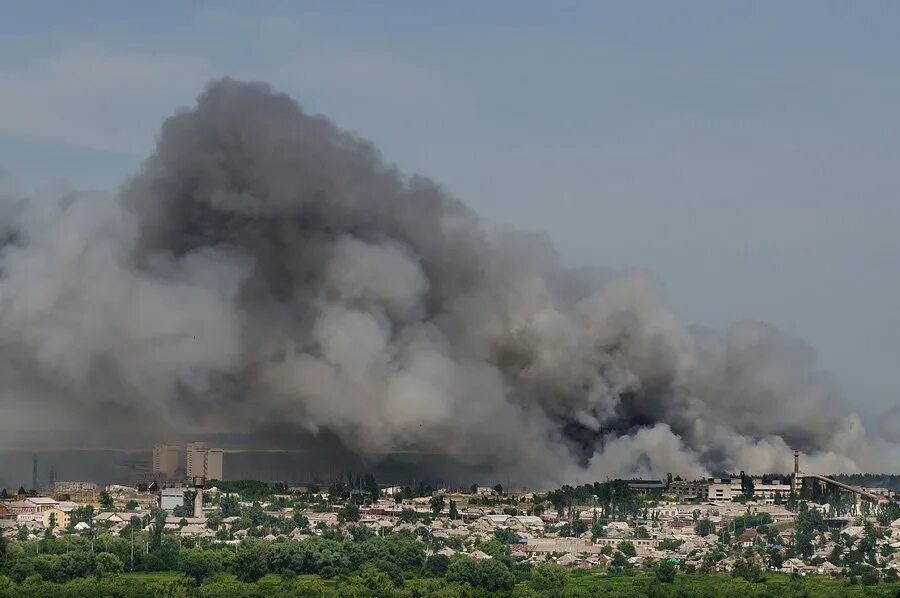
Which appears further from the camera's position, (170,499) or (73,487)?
(73,487)

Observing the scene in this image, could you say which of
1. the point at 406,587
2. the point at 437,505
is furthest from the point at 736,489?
the point at 406,587

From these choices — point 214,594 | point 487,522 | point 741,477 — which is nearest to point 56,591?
point 214,594

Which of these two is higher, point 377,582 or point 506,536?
point 506,536

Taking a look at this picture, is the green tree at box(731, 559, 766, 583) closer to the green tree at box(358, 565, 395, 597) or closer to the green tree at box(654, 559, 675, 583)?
the green tree at box(654, 559, 675, 583)

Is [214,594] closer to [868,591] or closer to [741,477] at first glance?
[868,591]

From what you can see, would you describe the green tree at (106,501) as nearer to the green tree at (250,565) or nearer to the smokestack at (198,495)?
the smokestack at (198,495)

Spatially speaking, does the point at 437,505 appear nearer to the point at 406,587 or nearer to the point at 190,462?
the point at 190,462

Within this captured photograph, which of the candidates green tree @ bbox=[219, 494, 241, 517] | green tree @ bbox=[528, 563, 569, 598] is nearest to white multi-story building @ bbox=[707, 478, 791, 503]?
green tree @ bbox=[219, 494, 241, 517]

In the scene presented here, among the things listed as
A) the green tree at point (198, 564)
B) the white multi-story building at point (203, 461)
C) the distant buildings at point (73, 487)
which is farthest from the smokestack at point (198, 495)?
the green tree at point (198, 564)
